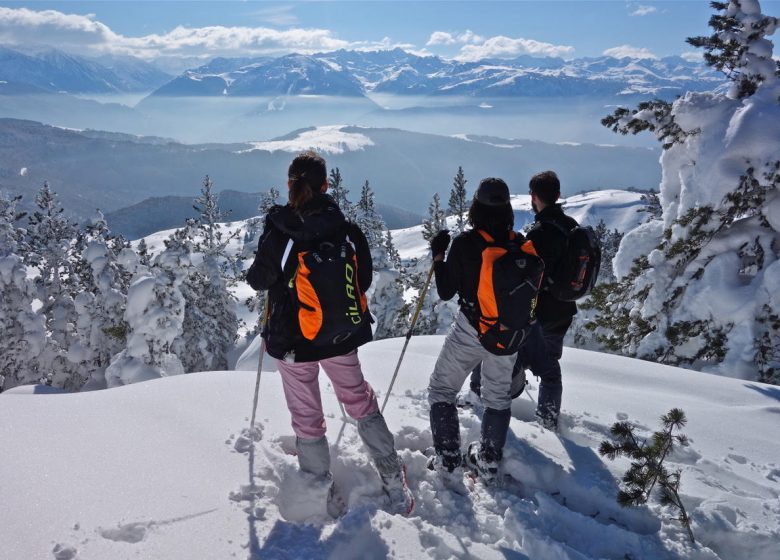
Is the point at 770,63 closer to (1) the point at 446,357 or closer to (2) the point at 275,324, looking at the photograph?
(1) the point at 446,357

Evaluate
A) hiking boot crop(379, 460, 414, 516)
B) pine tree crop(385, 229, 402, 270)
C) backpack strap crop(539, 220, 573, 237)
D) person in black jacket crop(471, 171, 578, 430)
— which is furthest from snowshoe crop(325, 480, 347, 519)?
pine tree crop(385, 229, 402, 270)

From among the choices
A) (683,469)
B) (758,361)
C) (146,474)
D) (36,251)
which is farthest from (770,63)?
(36,251)

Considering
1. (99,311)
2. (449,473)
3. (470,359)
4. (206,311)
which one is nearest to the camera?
(449,473)

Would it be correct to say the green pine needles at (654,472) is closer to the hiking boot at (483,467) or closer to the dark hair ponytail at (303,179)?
the hiking boot at (483,467)

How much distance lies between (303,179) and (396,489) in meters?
2.55

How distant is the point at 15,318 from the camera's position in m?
22.5

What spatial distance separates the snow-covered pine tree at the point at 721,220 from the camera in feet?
28.8

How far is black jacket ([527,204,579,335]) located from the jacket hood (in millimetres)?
2165

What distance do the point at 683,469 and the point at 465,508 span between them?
7.58 feet

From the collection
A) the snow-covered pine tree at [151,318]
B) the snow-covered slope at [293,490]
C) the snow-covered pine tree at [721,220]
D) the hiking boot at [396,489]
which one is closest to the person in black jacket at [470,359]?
the snow-covered slope at [293,490]

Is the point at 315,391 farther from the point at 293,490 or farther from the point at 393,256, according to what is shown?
the point at 393,256

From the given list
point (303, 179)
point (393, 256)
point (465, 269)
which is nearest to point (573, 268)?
point (465, 269)

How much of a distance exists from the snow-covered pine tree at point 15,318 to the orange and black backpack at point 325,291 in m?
23.7

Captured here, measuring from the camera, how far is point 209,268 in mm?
25406
